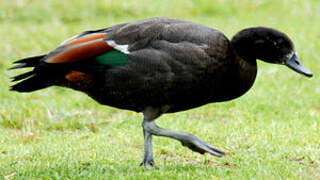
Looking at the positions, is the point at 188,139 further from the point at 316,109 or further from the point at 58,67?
the point at 316,109

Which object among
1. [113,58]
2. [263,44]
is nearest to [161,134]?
[113,58]

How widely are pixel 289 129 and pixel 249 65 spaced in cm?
181

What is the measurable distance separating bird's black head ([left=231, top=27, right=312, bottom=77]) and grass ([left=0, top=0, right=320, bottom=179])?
95cm

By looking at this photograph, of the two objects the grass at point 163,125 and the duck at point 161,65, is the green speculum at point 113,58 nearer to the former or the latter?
the duck at point 161,65

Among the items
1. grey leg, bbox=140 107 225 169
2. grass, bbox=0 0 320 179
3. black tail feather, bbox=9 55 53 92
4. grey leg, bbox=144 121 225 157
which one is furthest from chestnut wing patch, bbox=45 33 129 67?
grass, bbox=0 0 320 179

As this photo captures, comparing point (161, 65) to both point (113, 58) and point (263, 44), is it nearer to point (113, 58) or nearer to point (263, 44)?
point (113, 58)

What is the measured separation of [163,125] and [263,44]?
7.14ft

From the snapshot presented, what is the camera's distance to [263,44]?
5.27 metres

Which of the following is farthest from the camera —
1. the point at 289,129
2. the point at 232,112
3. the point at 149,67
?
the point at 232,112

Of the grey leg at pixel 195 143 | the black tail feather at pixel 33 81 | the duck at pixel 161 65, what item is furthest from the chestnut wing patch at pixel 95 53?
the grey leg at pixel 195 143

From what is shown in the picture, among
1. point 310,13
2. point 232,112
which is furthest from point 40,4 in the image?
point 232,112

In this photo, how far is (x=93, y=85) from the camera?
17.0 ft

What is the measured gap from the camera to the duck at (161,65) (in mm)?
4973

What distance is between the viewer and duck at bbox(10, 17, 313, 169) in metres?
4.97
